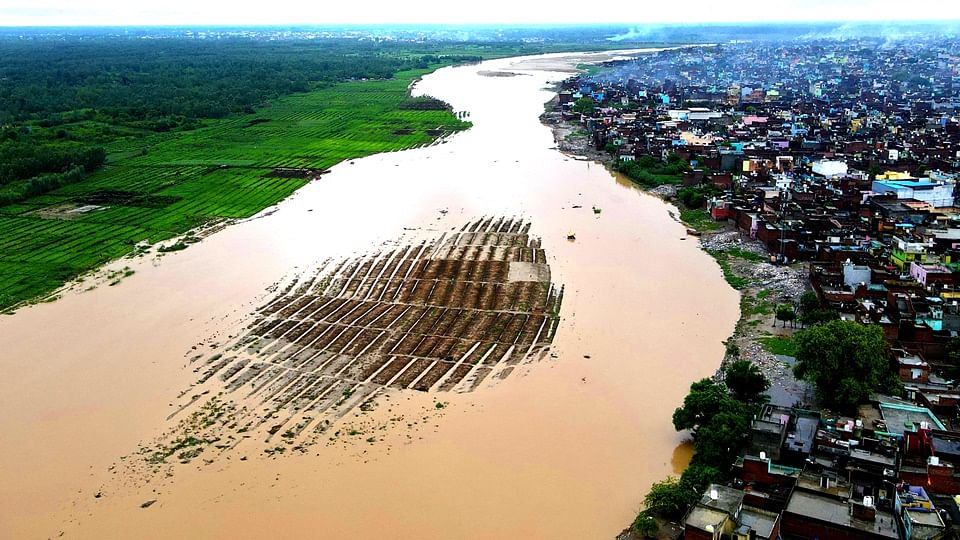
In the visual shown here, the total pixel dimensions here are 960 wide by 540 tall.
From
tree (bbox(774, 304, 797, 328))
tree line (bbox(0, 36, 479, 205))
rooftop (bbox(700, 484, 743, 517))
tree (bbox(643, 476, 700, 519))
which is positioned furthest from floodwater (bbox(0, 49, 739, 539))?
tree line (bbox(0, 36, 479, 205))

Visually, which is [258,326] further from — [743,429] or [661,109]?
[661,109]

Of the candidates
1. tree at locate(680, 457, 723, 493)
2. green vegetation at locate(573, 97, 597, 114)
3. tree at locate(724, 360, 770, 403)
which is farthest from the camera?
green vegetation at locate(573, 97, 597, 114)

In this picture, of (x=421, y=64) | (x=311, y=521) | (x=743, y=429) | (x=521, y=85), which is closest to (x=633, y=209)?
(x=743, y=429)

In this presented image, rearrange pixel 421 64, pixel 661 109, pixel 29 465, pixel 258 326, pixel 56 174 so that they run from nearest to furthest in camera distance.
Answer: pixel 29 465 → pixel 258 326 → pixel 56 174 → pixel 661 109 → pixel 421 64

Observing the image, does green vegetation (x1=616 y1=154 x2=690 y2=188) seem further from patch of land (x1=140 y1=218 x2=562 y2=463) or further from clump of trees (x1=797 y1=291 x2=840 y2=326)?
clump of trees (x1=797 y1=291 x2=840 y2=326)

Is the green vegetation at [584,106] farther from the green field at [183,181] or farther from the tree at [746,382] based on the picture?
the tree at [746,382]

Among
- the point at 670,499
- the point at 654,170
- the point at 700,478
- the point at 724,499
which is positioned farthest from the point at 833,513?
the point at 654,170
